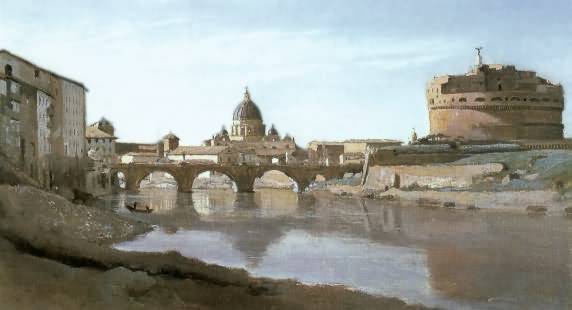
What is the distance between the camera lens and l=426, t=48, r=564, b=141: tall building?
3041 cm

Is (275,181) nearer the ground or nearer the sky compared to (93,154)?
nearer the ground

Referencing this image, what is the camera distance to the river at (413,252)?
880 centimetres

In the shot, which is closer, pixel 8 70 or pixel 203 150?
pixel 8 70

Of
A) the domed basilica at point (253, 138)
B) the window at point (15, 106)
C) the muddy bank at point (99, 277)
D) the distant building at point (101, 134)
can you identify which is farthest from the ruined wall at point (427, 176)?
the domed basilica at point (253, 138)

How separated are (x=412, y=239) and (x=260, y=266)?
218 inches

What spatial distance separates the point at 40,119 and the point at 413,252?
7.32 meters

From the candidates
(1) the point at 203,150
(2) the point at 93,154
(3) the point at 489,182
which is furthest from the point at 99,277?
(1) the point at 203,150

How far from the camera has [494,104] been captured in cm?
3225

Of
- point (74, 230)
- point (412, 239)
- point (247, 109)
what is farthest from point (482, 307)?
point (247, 109)

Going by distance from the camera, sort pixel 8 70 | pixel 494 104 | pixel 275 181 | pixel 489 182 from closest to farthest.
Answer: pixel 8 70 < pixel 489 182 < pixel 494 104 < pixel 275 181

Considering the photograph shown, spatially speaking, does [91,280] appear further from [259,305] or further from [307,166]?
[307,166]

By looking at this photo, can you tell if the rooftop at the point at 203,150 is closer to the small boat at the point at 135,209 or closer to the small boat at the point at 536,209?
the small boat at the point at 135,209

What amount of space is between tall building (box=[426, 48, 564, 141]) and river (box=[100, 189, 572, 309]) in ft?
37.3

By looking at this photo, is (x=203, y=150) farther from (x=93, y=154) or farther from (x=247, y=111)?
(x=93, y=154)
